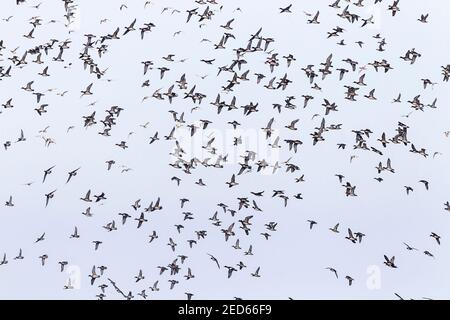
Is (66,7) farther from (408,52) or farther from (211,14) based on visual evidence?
(408,52)
